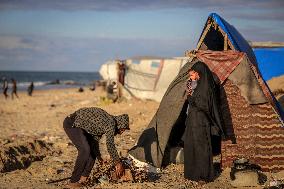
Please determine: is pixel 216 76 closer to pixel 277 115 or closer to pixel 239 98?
pixel 239 98

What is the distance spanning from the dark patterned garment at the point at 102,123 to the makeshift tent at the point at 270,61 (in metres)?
10.3

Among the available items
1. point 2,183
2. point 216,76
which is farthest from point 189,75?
point 2,183

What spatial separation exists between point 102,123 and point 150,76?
1546 centimetres

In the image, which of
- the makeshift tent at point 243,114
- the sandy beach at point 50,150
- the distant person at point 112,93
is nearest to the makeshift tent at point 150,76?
the distant person at point 112,93

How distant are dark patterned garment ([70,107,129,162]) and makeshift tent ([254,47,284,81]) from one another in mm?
10344

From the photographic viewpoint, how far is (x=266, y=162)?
8.42m

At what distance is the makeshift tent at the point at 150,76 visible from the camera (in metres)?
21.5

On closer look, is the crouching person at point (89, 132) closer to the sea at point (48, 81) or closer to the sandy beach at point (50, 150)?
the sandy beach at point (50, 150)

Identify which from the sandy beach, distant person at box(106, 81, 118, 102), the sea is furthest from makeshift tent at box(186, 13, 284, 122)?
the sea

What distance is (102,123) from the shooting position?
669 centimetres

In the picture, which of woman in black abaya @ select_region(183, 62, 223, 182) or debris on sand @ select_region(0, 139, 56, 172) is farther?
debris on sand @ select_region(0, 139, 56, 172)

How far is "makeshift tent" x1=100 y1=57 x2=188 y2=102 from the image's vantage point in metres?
21.5

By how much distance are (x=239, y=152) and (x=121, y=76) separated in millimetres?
14559

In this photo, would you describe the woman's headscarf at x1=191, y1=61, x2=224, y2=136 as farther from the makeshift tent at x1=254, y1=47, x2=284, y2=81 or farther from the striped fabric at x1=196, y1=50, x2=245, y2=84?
Answer: the makeshift tent at x1=254, y1=47, x2=284, y2=81
